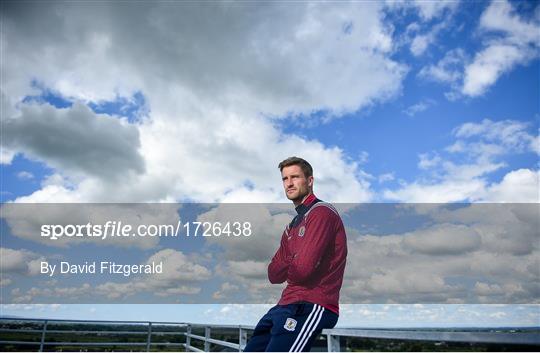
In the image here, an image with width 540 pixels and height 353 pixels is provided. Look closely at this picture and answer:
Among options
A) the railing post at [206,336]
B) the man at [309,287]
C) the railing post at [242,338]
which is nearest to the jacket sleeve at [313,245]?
the man at [309,287]

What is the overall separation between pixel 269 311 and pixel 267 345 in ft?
0.49

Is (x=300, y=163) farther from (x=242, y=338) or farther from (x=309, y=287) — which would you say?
(x=242, y=338)

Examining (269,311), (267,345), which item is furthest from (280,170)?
(267,345)

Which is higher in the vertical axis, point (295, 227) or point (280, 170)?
Answer: point (280, 170)

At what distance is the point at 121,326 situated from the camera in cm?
973

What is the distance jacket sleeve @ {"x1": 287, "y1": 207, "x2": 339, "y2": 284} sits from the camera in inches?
72.2

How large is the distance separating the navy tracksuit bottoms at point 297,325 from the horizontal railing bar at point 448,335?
0.14m

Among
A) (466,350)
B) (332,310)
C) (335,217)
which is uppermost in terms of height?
(335,217)

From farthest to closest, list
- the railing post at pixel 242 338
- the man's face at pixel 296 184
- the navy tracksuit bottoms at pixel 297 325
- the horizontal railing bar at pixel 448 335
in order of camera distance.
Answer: the railing post at pixel 242 338, the man's face at pixel 296 184, the navy tracksuit bottoms at pixel 297 325, the horizontal railing bar at pixel 448 335

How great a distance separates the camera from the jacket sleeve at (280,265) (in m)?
2.09

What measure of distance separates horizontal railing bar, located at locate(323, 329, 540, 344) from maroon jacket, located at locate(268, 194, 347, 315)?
0.15 meters

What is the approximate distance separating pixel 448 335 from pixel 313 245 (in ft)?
2.03

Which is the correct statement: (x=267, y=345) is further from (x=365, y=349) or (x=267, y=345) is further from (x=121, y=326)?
(x=121, y=326)

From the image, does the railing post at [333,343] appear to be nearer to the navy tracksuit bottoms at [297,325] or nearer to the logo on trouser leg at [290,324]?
the navy tracksuit bottoms at [297,325]
